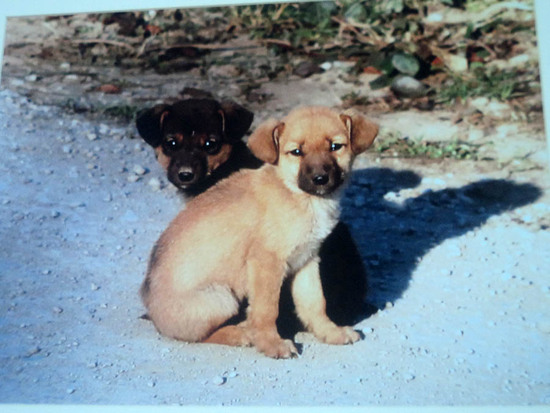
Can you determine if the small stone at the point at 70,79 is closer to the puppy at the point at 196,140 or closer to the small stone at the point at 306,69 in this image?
the puppy at the point at 196,140

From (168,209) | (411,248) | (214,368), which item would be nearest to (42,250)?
(168,209)

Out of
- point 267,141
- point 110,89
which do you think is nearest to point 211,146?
point 267,141

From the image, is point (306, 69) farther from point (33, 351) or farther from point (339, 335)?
point (33, 351)

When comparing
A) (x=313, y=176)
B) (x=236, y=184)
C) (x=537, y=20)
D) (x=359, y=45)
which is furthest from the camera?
(x=359, y=45)

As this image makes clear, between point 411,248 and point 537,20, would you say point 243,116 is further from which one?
point 537,20

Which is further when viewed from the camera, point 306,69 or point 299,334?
point 306,69

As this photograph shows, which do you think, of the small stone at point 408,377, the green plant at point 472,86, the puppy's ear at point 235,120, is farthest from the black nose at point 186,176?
the green plant at point 472,86

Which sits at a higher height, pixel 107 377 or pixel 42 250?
pixel 42 250

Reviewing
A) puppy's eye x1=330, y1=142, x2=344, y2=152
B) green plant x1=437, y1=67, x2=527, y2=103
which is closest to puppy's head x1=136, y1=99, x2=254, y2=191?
puppy's eye x1=330, y1=142, x2=344, y2=152
